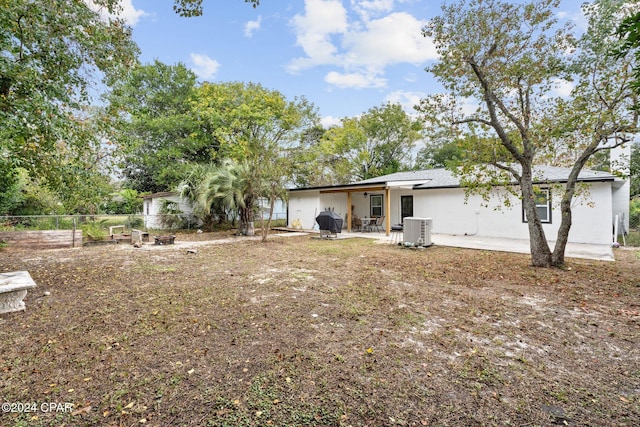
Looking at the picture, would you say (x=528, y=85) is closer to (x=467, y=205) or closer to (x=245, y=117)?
(x=467, y=205)

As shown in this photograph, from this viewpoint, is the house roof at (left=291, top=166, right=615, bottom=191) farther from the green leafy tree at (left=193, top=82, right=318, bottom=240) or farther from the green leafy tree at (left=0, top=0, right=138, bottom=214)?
the green leafy tree at (left=0, top=0, right=138, bottom=214)

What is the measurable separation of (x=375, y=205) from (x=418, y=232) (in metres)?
7.26

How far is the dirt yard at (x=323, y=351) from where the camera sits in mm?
2154

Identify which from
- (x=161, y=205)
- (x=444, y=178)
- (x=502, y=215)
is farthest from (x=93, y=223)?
(x=502, y=215)

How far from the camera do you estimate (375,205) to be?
1702cm

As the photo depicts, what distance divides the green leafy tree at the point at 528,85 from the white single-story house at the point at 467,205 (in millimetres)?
1225

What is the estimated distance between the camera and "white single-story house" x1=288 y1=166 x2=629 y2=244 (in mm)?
10000

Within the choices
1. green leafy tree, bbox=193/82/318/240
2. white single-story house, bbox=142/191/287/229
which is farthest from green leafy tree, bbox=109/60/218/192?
white single-story house, bbox=142/191/287/229

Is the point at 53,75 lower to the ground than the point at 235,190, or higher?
higher

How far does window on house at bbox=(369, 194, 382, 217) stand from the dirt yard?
10.8m

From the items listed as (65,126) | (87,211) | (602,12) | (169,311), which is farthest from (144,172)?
(602,12)

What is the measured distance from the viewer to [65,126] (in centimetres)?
489

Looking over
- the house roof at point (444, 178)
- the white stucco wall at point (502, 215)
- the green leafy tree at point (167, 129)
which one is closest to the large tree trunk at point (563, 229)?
the white stucco wall at point (502, 215)

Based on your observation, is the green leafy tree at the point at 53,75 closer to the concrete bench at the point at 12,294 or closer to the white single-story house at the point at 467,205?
the concrete bench at the point at 12,294
